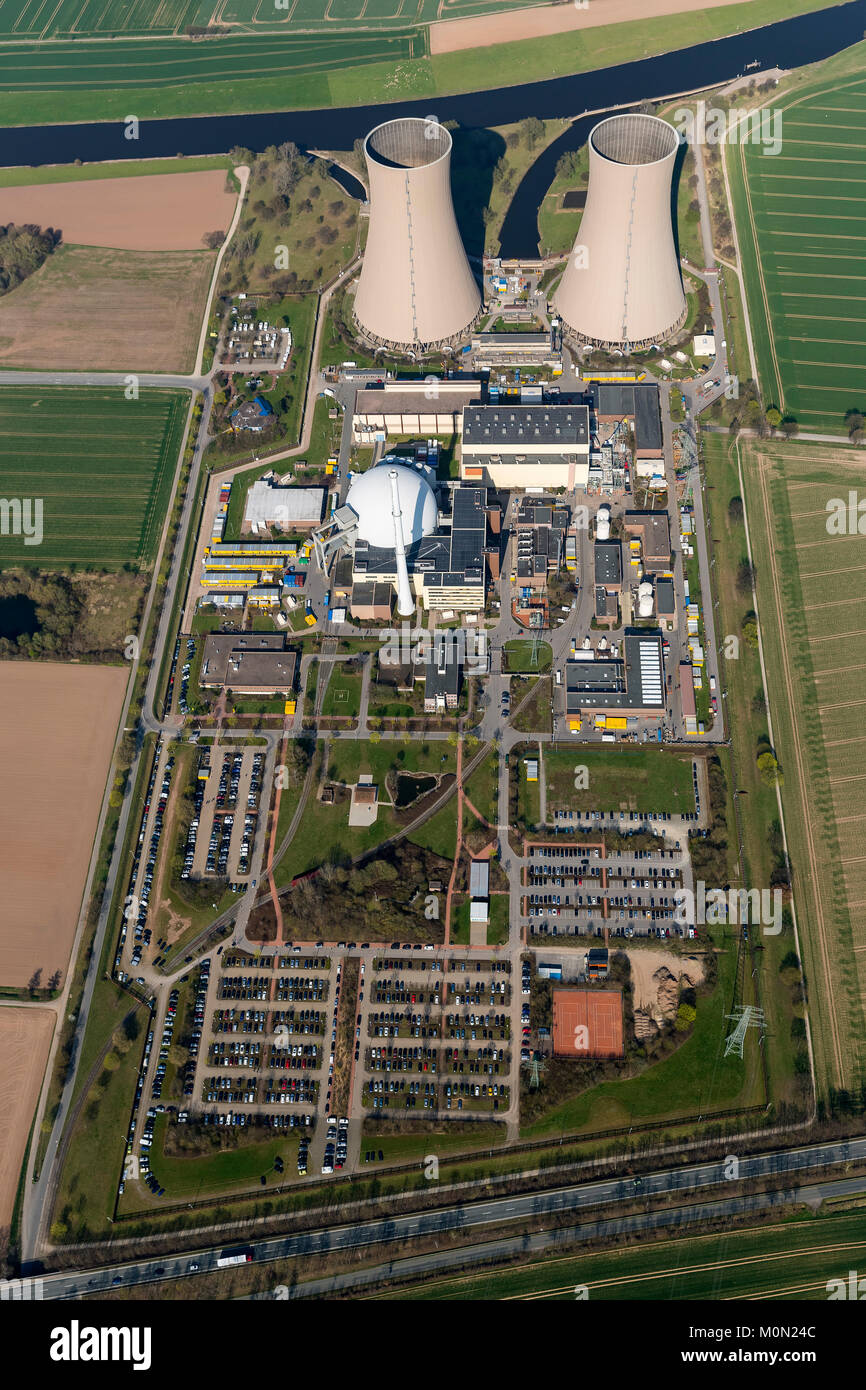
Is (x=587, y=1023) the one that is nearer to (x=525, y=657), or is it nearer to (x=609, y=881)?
(x=609, y=881)

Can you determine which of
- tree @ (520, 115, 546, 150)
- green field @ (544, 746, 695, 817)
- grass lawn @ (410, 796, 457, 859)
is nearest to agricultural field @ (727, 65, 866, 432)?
tree @ (520, 115, 546, 150)

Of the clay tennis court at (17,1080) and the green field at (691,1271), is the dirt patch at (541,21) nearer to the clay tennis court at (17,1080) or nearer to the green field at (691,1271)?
the clay tennis court at (17,1080)

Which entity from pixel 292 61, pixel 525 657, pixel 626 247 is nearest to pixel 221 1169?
pixel 525 657

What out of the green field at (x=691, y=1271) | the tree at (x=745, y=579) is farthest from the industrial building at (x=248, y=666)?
the green field at (x=691, y=1271)

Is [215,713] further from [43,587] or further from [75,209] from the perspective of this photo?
[75,209]
